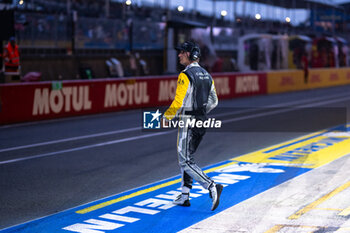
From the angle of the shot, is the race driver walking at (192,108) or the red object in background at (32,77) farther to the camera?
the red object in background at (32,77)

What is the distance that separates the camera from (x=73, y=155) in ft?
34.5

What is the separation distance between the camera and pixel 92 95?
17.4 meters

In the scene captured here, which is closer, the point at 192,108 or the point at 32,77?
the point at 192,108

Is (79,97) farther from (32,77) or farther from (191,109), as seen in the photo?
(191,109)

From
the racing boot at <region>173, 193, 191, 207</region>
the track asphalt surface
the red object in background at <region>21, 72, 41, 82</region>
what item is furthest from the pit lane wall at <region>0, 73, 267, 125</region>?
the racing boot at <region>173, 193, 191, 207</region>

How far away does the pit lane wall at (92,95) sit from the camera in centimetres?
1509

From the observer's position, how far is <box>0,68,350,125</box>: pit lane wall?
1509 centimetres

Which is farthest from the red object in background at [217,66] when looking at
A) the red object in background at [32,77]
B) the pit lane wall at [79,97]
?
the red object in background at [32,77]

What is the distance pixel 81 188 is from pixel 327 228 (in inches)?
144

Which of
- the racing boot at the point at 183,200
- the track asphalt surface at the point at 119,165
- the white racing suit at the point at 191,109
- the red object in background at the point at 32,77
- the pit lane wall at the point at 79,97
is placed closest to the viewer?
the white racing suit at the point at 191,109

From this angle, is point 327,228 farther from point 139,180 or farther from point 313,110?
point 313,110

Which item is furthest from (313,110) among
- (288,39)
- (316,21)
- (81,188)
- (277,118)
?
(316,21)

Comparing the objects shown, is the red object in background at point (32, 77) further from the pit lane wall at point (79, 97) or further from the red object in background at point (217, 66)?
the red object in background at point (217, 66)

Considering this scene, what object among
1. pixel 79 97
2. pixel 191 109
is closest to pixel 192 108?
pixel 191 109
